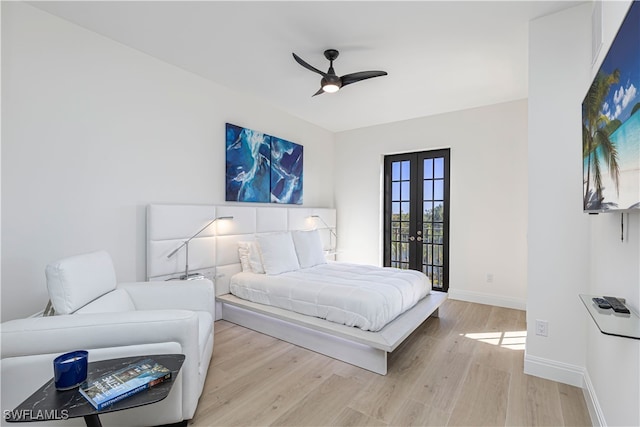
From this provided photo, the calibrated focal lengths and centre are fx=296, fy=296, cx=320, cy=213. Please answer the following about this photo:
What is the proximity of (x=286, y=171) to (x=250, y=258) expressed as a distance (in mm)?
1548

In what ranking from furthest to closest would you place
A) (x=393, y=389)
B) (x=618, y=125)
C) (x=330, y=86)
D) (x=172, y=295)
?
1. (x=330, y=86)
2. (x=172, y=295)
3. (x=393, y=389)
4. (x=618, y=125)

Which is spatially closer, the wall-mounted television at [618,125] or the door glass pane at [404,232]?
the wall-mounted television at [618,125]

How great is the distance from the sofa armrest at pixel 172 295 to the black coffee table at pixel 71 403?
3.09 ft

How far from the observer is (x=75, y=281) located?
6.03 feet

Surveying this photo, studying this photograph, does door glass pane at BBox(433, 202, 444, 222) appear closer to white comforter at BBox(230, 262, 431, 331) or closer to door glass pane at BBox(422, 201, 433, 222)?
door glass pane at BBox(422, 201, 433, 222)

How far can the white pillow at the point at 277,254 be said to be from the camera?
3488mm

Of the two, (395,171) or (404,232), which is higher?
(395,171)

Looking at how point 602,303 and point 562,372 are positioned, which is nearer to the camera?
point 602,303

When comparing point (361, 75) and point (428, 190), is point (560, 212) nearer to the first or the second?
point (361, 75)

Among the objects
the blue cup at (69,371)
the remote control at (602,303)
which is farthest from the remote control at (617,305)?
the blue cup at (69,371)

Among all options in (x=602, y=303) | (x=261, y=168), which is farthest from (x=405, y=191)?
(x=602, y=303)

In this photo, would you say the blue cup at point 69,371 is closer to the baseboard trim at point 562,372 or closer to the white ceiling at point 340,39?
the white ceiling at point 340,39

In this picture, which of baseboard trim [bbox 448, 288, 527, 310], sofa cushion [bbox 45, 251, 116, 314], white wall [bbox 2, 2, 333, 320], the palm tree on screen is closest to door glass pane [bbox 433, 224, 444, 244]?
baseboard trim [bbox 448, 288, 527, 310]

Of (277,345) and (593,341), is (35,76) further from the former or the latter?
(593,341)
